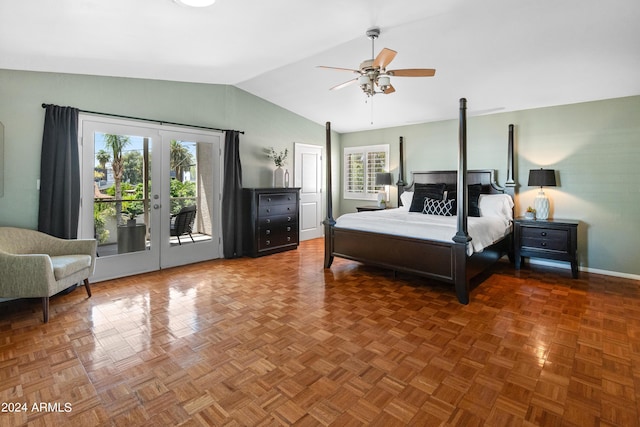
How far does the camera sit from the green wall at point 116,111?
3.49 meters

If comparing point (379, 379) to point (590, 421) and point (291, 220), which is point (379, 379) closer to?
point (590, 421)

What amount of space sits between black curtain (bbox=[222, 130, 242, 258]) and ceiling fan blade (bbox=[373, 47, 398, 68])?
304 cm

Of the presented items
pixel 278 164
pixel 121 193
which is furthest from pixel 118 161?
pixel 278 164

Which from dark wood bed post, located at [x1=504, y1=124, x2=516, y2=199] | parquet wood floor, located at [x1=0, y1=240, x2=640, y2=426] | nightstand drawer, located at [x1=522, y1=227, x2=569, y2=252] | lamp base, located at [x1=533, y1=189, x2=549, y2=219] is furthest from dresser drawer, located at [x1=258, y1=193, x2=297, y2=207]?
lamp base, located at [x1=533, y1=189, x2=549, y2=219]

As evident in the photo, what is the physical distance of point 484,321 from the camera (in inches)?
118

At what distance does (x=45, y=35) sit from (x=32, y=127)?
1330 millimetres

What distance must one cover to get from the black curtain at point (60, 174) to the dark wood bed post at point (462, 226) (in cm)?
430

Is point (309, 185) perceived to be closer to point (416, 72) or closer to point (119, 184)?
point (119, 184)

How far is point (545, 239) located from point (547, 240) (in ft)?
0.08

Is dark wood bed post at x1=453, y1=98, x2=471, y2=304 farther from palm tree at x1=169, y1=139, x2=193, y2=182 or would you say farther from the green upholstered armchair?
the green upholstered armchair

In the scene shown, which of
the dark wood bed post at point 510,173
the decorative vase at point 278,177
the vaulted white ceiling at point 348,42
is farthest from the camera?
the decorative vase at point 278,177

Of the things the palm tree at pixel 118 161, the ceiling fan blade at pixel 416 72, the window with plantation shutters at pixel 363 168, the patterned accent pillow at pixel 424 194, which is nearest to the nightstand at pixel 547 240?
the patterned accent pillow at pixel 424 194

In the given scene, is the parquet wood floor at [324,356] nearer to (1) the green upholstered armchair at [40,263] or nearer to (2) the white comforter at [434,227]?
(1) the green upholstered armchair at [40,263]

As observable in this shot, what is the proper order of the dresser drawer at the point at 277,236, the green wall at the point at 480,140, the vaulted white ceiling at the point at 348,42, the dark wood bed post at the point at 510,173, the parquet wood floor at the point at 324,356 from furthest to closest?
the dresser drawer at the point at 277,236, the dark wood bed post at the point at 510,173, the green wall at the point at 480,140, the vaulted white ceiling at the point at 348,42, the parquet wood floor at the point at 324,356
